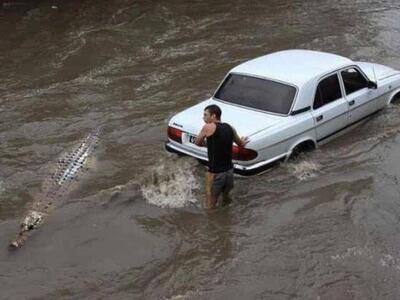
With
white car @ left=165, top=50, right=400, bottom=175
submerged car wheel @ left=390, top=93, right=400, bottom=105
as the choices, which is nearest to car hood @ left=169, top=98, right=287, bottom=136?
white car @ left=165, top=50, right=400, bottom=175

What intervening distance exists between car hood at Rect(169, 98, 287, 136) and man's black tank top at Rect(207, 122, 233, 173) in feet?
2.21

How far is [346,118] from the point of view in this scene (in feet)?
32.1

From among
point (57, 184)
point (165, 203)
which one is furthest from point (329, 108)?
point (57, 184)

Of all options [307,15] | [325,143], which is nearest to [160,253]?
[325,143]

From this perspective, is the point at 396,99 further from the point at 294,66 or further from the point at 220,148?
the point at 220,148

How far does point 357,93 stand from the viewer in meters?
9.96

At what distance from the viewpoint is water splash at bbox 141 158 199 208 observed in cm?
848

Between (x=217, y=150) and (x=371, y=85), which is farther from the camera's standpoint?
(x=371, y=85)

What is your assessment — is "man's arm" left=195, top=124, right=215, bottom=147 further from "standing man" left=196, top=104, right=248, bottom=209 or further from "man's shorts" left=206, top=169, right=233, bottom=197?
"man's shorts" left=206, top=169, right=233, bottom=197

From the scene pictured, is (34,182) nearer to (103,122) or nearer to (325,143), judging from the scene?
(103,122)

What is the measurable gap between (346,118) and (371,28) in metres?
8.51

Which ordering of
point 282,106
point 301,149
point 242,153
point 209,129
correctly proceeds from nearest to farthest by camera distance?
point 209,129 < point 242,153 < point 282,106 < point 301,149

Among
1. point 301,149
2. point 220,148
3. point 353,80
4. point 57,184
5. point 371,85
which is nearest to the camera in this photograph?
point 220,148

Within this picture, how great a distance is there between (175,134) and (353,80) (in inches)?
122
